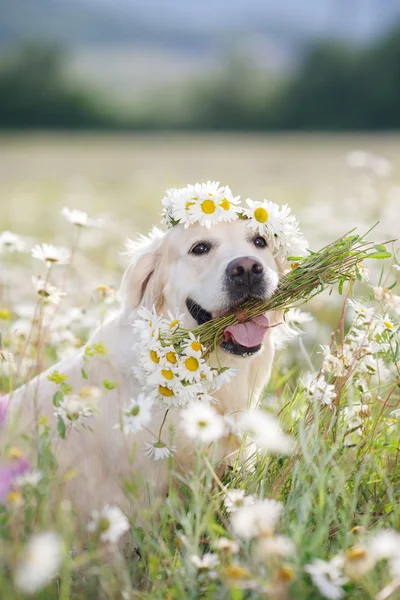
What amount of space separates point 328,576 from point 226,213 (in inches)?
55.5

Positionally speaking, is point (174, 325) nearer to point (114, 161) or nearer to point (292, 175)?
point (292, 175)

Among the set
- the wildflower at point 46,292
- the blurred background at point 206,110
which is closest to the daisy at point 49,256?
the wildflower at point 46,292

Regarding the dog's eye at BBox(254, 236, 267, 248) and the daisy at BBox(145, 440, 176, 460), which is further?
the dog's eye at BBox(254, 236, 267, 248)

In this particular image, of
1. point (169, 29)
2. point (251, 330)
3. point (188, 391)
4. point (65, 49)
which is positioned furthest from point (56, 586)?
point (169, 29)

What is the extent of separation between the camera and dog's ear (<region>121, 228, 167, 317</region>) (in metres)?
3.23

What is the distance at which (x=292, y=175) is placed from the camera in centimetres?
1686

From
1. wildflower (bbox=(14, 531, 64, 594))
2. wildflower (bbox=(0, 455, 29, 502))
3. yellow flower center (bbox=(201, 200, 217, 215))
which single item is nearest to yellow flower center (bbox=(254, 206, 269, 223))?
yellow flower center (bbox=(201, 200, 217, 215))

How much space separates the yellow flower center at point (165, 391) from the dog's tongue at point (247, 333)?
1.73 ft

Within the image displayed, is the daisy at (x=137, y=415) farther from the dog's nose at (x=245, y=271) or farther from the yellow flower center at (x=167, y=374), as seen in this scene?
the dog's nose at (x=245, y=271)

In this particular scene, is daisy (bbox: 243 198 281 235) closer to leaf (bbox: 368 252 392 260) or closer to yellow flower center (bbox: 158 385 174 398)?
leaf (bbox: 368 252 392 260)

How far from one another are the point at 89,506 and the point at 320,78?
36.3 metres

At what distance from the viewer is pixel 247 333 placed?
3025 mm

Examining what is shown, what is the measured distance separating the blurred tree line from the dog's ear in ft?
105

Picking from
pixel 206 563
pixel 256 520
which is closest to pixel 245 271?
pixel 206 563
